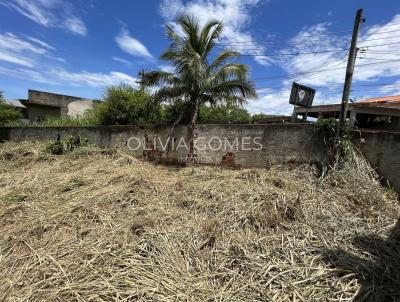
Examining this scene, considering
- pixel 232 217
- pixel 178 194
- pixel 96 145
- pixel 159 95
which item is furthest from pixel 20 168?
pixel 232 217

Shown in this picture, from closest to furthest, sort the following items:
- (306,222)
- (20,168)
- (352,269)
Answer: (352,269) < (306,222) < (20,168)

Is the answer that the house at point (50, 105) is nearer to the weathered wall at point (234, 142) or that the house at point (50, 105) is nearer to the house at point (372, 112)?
the weathered wall at point (234, 142)

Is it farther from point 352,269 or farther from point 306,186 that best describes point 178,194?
point 352,269

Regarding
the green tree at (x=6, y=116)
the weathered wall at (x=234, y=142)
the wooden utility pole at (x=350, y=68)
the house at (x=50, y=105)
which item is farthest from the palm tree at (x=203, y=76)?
the house at (x=50, y=105)

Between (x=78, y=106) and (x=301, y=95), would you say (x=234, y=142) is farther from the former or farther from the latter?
(x=78, y=106)

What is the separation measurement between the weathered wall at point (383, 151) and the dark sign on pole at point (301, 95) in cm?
138

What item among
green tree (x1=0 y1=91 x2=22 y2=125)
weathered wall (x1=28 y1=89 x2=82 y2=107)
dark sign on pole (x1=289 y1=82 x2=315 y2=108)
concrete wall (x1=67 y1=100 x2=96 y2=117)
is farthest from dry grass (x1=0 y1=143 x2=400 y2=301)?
concrete wall (x1=67 y1=100 x2=96 y2=117)

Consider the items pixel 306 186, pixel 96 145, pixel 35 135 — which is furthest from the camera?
pixel 35 135

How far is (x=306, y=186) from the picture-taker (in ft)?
15.2

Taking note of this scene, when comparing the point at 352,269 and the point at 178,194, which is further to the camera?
the point at 178,194

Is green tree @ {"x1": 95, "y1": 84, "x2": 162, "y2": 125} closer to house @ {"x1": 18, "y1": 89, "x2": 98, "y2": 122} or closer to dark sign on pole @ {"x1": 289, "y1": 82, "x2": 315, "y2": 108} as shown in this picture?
dark sign on pole @ {"x1": 289, "y1": 82, "x2": 315, "y2": 108}

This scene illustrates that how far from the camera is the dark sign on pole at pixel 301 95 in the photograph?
5934 mm

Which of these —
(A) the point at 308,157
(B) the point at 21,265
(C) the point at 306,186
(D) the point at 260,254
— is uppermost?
(A) the point at 308,157

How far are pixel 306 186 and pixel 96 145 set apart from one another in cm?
625
